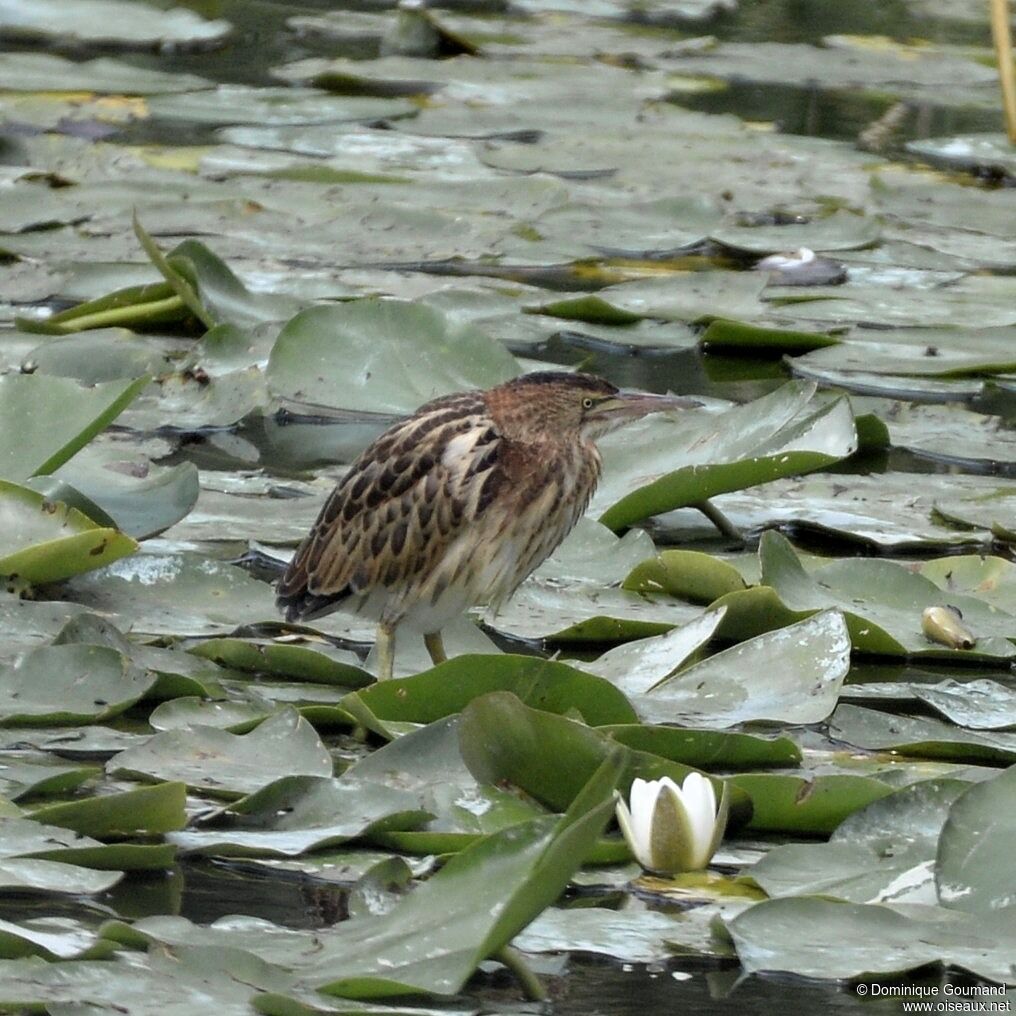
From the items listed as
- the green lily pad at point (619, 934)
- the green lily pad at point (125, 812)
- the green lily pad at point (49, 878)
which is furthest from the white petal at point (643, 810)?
the green lily pad at point (49, 878)

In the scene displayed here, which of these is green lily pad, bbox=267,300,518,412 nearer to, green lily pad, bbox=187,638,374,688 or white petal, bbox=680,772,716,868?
green lily pad, bbox=187,638,374,688

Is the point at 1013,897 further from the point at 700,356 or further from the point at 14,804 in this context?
the point at 700,356

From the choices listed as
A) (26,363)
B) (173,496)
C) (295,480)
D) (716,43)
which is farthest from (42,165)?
(716,43)

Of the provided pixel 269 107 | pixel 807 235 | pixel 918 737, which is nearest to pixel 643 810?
pixel 918 737

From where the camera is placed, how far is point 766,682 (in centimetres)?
477

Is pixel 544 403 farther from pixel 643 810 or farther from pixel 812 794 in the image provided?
pixel 643 810

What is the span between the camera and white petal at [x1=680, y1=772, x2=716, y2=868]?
3871 millimetres

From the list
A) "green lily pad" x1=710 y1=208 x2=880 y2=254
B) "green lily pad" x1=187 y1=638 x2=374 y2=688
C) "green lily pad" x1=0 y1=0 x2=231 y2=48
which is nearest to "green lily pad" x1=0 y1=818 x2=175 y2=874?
"green lily pad" x1=187 y1=638 x2=374 y2=688

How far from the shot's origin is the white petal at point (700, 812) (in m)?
3.87

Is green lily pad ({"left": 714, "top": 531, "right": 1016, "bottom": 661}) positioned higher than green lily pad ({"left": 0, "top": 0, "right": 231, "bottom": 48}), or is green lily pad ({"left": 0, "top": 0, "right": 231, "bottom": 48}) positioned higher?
green lily pad ({"left": 0, "top": 0, "right": 231, "bottom": 48})

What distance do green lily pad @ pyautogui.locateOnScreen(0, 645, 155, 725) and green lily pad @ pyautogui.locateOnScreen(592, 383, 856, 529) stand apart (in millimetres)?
1748

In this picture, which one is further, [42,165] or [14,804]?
[42,165]

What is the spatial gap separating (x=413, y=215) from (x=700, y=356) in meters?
1.65

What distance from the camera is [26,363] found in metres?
6.82
